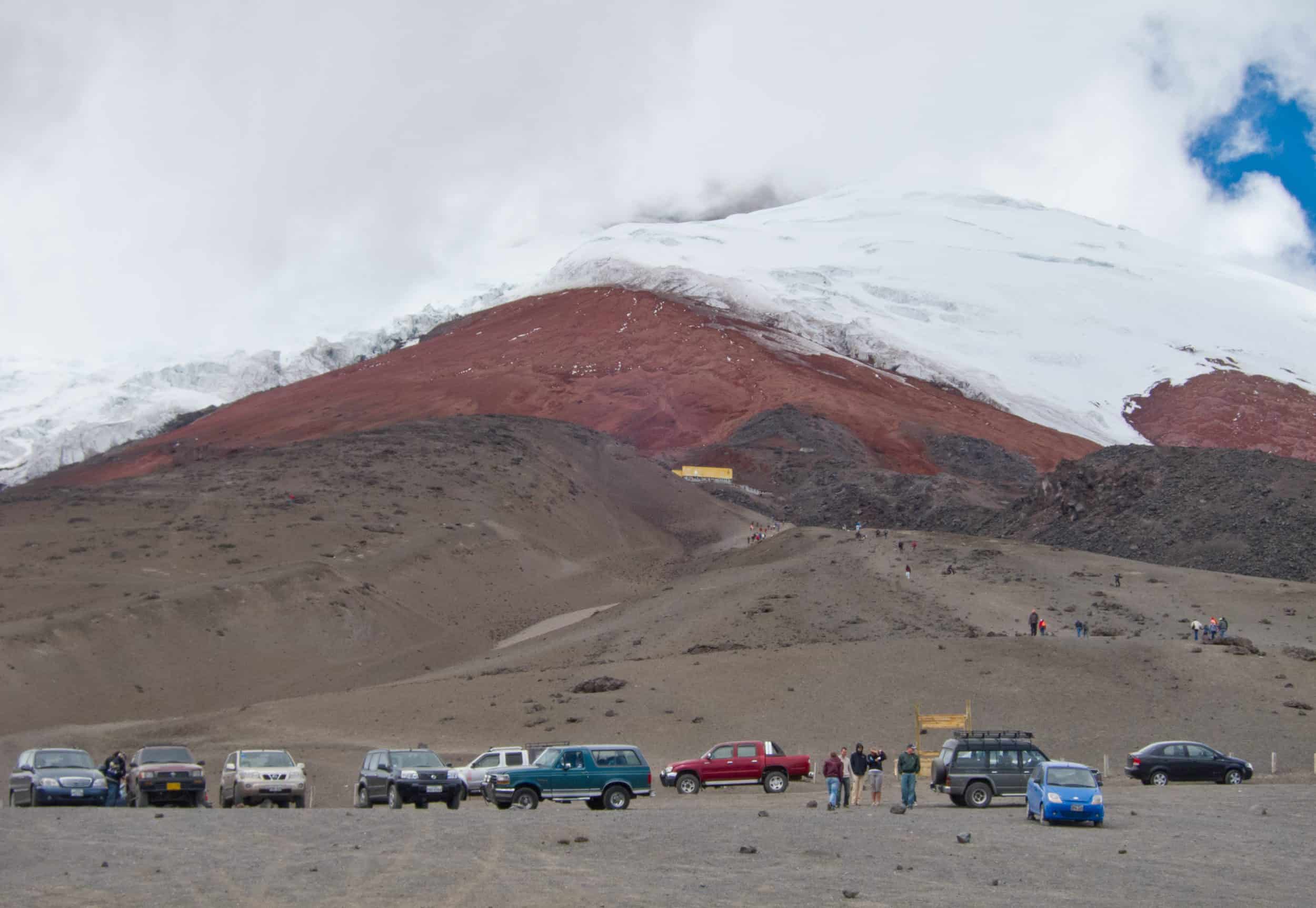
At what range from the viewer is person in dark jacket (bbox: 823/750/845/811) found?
1184 inches

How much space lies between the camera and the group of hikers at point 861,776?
30062mm

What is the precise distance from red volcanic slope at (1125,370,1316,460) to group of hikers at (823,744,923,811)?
440ft

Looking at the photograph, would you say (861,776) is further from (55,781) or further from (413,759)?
(55,781)

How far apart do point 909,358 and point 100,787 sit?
495ft

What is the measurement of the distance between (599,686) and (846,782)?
20.2 metres

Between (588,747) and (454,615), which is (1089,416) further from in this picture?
(588,747)

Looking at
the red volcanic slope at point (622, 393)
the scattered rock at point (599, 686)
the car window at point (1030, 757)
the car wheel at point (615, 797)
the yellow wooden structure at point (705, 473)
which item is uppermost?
the red volcanic slope at point (622, 393)

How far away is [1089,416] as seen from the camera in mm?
168125

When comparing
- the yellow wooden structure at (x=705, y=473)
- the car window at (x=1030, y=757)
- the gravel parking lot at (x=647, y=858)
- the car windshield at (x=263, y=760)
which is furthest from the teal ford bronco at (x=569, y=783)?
the yellow wooden structure at (x=705, y=473)

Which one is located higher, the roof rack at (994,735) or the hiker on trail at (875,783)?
the roof rack at (994,735)

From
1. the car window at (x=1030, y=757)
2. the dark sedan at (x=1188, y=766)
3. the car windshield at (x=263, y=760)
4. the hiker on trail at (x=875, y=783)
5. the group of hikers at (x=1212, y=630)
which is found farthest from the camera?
the group of hikers at (x=1212, y=630)

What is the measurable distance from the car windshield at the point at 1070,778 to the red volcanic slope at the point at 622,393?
322 feet

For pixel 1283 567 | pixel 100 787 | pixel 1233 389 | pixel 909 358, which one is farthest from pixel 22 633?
pixel 1233 389

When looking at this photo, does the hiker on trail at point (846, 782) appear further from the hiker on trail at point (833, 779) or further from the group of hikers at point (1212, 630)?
the group of hikers at point (1212, 630)
